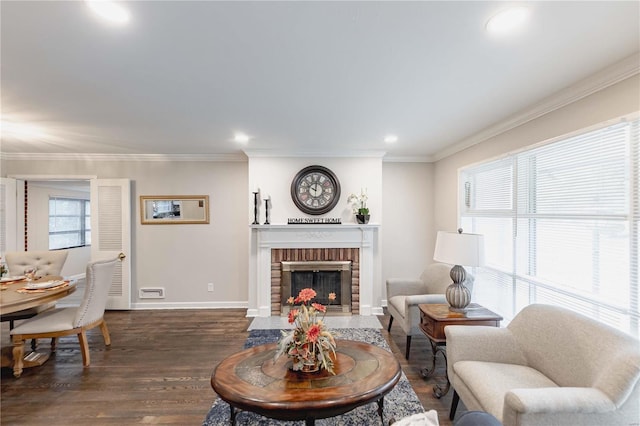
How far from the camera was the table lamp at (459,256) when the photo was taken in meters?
2.54

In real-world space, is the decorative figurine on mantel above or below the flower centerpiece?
above

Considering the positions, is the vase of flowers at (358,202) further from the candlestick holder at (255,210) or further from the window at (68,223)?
the window at (68,223)

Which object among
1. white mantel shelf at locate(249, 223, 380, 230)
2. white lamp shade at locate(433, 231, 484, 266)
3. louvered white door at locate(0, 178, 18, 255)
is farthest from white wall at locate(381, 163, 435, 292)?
louvered white door at locate(0, 178, 18, 255)

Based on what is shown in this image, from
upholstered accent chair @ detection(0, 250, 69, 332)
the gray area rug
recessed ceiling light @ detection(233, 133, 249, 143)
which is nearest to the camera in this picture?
the gray area rug

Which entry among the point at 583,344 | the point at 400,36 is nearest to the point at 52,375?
the point at 400,36

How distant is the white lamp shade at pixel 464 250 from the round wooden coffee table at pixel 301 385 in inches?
41.5

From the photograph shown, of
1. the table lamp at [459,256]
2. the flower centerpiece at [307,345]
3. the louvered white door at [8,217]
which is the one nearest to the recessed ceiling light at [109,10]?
the flower centerpiece at [307,345]

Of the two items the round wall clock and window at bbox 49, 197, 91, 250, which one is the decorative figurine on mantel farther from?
window at bbox 49, 197, 91, 250

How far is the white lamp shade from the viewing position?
8.32 feet

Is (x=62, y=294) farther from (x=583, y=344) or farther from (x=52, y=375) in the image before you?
(x=583, y=344)

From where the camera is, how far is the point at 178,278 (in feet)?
15.5

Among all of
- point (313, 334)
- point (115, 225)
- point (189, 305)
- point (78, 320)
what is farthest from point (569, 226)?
point (115, 225)

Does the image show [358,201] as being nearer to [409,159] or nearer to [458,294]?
[409,159]

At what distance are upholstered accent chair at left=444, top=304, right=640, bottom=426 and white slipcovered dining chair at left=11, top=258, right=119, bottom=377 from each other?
3.43 meters
